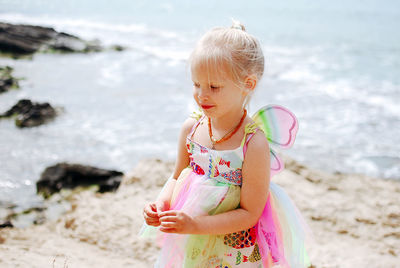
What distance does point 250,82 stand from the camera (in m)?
1.52

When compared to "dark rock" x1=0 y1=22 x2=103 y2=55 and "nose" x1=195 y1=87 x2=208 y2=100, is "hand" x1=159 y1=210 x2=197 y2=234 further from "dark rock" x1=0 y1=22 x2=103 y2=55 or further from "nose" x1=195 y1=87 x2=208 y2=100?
"dark rock" x1=0 y1=22 x2=103 y2=55

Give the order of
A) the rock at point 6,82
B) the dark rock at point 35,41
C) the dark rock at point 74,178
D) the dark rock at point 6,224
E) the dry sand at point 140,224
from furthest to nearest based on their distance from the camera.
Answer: the dark rock at point 35,41 < the rock at point 6,82 < the dark rock at point 74,178 < the dark rock at point 6,224 < the dry sand at point 140,224

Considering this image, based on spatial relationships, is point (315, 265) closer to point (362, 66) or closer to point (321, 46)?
point (362, 66)

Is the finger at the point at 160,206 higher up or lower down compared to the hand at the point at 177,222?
lower down

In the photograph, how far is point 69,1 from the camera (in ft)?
88.6

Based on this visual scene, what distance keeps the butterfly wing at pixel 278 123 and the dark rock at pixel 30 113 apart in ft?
16.9

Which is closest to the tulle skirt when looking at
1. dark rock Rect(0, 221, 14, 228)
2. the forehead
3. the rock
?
the forehead

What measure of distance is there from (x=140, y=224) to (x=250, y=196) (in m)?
1.78

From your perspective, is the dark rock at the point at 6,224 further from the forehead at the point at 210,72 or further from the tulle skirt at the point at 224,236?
the forehead at the point at 210,72

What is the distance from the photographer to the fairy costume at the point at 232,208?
1542 millimetres

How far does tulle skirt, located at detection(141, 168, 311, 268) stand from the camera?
1.54 m

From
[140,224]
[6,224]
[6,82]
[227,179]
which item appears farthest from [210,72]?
[6,82]

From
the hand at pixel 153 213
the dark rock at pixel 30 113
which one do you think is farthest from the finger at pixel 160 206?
the dark rock at pixel 30 113

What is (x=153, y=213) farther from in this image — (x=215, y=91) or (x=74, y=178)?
(x=74, y=178)
